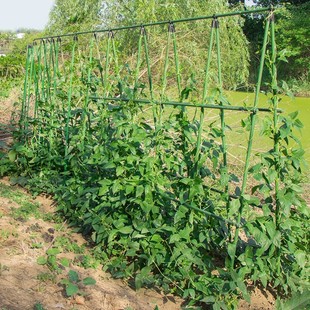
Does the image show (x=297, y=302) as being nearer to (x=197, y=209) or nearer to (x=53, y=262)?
(x=197, y=209)

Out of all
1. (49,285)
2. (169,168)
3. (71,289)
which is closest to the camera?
(71,289)

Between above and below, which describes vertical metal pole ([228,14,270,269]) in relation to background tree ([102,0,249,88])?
below

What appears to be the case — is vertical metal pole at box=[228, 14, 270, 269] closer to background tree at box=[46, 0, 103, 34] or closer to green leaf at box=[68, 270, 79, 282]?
green leaf at box=[68, 270, 79, 282]

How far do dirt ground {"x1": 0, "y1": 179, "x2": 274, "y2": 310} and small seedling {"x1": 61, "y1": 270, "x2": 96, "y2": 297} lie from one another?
31 mm

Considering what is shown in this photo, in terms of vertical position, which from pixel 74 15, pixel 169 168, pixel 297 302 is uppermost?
pixel 74 15

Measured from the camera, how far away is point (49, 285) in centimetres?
313

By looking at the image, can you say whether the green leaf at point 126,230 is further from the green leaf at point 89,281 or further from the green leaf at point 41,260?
the green leaf at point 41,260

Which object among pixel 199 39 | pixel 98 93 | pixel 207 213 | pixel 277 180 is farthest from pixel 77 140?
pixel 199 39

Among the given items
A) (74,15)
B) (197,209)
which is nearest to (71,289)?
(197,209)

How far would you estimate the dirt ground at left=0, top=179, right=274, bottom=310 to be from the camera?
9.70 feet

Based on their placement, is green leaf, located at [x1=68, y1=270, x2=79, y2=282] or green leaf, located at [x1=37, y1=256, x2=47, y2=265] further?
green leaf, located at [x1=37, y1=256, x2=47, y2=265]

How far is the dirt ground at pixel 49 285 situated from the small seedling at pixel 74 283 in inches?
1.2

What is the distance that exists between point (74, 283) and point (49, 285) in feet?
0.50

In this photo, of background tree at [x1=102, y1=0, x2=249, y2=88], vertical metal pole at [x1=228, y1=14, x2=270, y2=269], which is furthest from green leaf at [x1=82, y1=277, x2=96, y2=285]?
background tree at [x1=102, y1=0, x2=249, y2=88]
